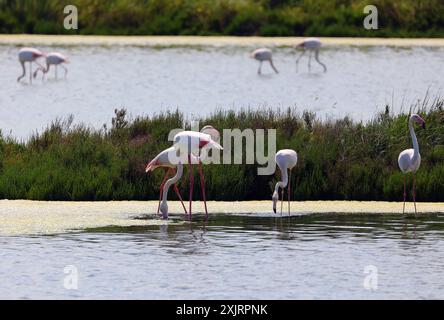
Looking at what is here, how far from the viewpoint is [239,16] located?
40.4m

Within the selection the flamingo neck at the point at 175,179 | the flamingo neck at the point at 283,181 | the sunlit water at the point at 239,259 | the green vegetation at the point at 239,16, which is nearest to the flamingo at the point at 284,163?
the flamingo neck at the point at 283,181

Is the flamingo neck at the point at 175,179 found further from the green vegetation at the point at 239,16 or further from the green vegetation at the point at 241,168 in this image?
the green vegetation at the point at 239,16

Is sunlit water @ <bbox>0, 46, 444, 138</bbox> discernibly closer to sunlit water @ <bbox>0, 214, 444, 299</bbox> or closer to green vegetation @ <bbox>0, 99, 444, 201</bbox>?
green vegetation @ <bbox>0, 99, 444, 201</bbox>

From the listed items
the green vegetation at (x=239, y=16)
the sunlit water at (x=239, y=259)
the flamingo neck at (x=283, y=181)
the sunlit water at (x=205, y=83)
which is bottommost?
the sunlit water at (x=239, y=259)

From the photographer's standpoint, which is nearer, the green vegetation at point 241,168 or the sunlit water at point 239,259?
the sunlit water at point 239,259

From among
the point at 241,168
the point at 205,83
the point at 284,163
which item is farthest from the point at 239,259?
the point at 205,83

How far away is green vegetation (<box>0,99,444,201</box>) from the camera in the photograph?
16234 mm

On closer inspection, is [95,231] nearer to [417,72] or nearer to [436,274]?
[436,274]

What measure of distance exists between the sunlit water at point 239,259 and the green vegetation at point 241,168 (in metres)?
1.16

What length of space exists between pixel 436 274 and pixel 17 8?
30.1 meters

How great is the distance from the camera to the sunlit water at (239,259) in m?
11.6

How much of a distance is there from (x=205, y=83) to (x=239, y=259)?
66.1 ft

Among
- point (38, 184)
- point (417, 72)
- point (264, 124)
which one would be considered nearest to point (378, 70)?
point (417, 72)

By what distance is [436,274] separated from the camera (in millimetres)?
12281
